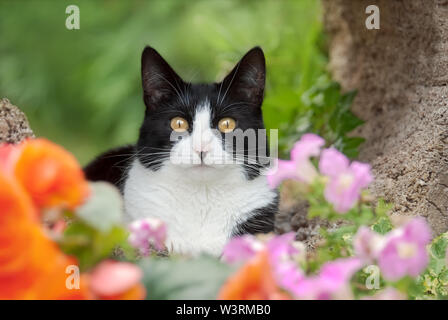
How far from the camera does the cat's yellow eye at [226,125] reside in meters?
1.38

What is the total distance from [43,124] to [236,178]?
3.53 metres

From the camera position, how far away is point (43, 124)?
4.62m

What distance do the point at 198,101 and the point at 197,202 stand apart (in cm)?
24

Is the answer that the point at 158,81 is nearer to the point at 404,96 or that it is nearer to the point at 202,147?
the point at 202,147

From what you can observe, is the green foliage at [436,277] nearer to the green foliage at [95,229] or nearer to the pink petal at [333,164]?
the pink petal at [333,164]

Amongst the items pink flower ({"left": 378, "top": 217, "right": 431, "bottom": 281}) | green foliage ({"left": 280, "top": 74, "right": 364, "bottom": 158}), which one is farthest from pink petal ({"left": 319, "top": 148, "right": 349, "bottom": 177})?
green foliage ({"left": 280, "top": 74, "right": 364, "bottom": 158})

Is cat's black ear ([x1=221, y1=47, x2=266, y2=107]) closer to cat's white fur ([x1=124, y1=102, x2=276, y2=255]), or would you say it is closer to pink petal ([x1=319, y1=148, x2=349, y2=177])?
cat's white fur ([x1=124, y1=102, x2=276, y2=255])

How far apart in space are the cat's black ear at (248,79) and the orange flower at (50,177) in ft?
2.70

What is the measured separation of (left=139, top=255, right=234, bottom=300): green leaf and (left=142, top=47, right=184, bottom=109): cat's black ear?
0.76 metres

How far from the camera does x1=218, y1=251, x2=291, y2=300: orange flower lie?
2.12ft

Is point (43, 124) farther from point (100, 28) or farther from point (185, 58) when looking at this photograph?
point (185, 58)

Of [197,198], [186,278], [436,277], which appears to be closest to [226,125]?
[197,198]

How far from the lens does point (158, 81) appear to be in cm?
145

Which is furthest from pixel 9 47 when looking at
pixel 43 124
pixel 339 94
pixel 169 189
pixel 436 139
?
pixel 436 139
